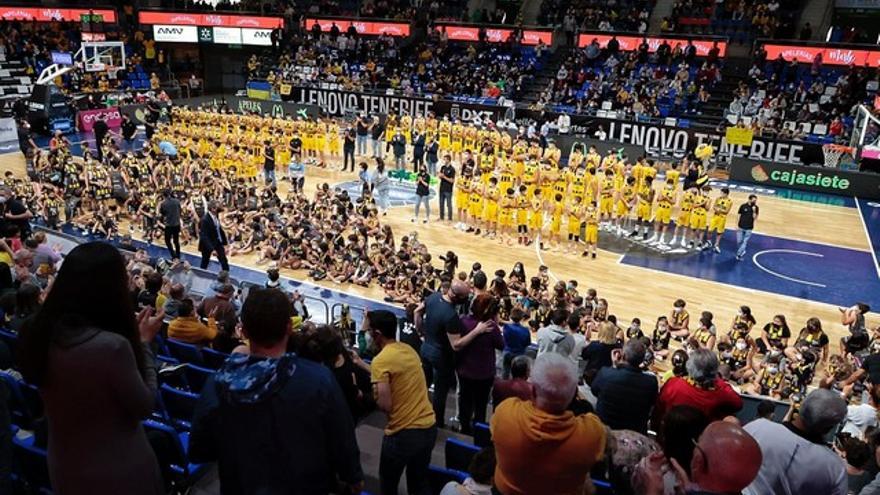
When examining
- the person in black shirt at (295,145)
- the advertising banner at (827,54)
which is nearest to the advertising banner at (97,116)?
the person in black shirt at (295,145)

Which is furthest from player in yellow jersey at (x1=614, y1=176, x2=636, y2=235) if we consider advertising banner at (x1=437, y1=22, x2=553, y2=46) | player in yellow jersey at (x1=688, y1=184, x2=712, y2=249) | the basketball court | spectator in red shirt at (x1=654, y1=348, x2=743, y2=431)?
advertising banner at (x1=437, y1=22, x2=553, y2=46)

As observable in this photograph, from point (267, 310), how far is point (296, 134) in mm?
21549

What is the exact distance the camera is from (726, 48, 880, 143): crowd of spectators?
2614cm

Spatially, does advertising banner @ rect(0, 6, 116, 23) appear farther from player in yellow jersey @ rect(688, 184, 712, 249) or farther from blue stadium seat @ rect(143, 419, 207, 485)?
blue stadium seat @ rect(143, 419, 207, 485)

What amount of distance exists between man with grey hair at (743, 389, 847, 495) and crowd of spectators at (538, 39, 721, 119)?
84.0ft

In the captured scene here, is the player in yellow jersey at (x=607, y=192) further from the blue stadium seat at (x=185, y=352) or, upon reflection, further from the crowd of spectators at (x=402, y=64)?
the crowd of spectators at (x=402, y=64)

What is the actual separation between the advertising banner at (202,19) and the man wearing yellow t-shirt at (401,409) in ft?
126

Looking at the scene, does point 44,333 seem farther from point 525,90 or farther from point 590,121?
point 525,90

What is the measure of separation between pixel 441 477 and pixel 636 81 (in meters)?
29.5

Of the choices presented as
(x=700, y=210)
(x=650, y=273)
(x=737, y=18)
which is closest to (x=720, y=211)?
(x=700, y=210)

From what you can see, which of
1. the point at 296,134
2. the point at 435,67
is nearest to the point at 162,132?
the point at 296,134

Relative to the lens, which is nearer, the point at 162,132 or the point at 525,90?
the point at 162,132

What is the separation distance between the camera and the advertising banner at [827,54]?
2795 centimetres

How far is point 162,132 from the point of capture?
22172mm
